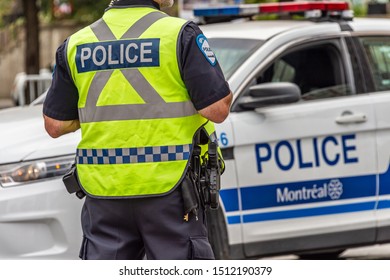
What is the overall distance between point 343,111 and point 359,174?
387 mm

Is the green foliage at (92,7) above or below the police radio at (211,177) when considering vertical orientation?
below

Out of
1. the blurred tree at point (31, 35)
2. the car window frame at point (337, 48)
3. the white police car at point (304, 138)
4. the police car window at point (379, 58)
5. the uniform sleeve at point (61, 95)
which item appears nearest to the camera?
the uniform sleeve at point (61, 95)

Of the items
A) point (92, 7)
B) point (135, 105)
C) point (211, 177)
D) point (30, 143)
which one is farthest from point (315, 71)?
point (92, 7)

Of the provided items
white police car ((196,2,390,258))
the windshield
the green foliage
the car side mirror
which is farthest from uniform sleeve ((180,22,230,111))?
the green foliage

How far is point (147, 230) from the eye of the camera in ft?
15.0

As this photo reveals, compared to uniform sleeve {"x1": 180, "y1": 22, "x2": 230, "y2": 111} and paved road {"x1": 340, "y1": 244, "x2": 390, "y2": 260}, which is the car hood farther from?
paved road {"x1": 340, "y1": 244, "x2": 390, "y2": 260}

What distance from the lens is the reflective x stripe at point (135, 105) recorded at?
4531 mm

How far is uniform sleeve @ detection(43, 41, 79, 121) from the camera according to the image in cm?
470

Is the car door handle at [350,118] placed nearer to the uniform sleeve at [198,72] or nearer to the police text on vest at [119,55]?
the uniform sleeve at [198,72]

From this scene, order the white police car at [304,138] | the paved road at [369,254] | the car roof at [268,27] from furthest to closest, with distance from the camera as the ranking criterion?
the paved road at [369,254] < the car roof at [268,27] < the white police car at [304,138]

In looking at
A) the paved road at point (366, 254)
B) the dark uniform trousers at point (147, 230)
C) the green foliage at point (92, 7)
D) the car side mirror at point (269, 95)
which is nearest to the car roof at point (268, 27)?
the car side mirror at point (269, 95)

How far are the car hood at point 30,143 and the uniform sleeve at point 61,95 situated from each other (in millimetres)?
1447

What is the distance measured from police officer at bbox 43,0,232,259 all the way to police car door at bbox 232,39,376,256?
7.07 ft
